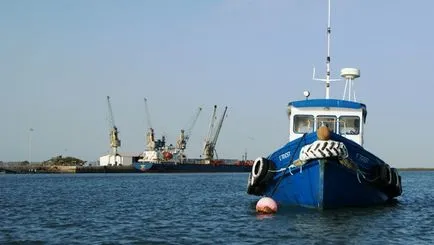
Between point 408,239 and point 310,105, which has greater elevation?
point 310,105

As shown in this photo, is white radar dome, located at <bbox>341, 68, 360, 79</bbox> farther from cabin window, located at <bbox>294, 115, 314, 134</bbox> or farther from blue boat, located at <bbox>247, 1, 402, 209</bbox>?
cabin window, located at <bbox>294, 115, 314, 134</bbox>

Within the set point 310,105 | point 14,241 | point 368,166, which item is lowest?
point 14,241

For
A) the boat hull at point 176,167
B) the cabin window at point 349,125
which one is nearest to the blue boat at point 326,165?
the cabin window at point 349,125

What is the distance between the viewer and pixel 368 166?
31.4 m

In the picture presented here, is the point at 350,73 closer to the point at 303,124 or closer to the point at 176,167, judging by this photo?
the point at 303,124

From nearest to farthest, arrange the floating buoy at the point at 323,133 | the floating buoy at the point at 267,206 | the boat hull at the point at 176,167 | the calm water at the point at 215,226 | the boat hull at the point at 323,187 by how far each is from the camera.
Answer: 1. the calm water at the point at 215,226
2. the floating buoy at the point at 323,133
3. the boat hull at the point at 323,187
4. the floating buoy at the point at 267,206
5. the boat hull at the point at 176,167

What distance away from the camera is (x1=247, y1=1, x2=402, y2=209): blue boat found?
2830 cm

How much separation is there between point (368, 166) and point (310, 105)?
4843mm

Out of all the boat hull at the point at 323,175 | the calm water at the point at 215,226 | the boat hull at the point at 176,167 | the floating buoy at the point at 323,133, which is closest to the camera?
the calm water at the point at 215,226

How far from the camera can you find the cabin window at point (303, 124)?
34.5 metres

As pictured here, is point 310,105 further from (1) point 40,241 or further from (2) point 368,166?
(1) point 40,241

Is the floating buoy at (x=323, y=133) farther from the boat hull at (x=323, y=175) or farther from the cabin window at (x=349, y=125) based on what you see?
the cabin window at (x=349, y=125)

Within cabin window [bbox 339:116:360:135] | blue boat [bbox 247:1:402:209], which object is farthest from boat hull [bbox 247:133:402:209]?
cabin window [bbox 339:116:360:135]

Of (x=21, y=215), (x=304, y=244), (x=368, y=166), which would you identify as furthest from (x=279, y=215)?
(x=21, y=215)
